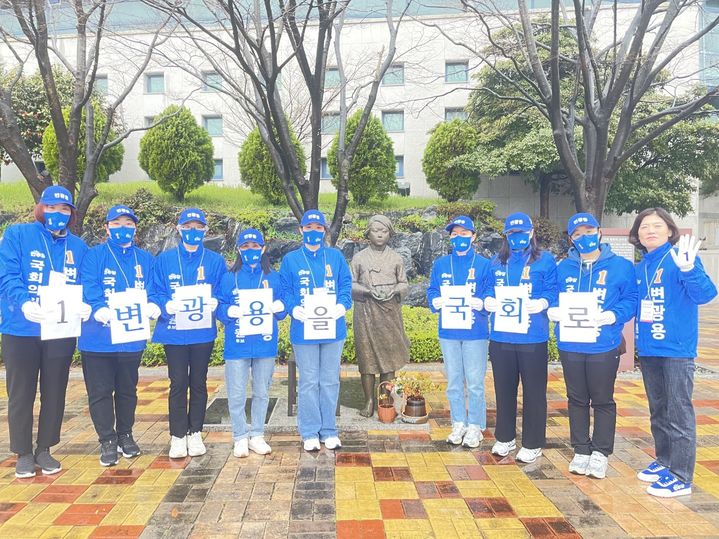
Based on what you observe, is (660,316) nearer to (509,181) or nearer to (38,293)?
(38,293)

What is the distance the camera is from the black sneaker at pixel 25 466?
3844mm

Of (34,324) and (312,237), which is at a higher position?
(312,237)

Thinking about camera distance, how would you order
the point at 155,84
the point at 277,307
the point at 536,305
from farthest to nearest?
the point at 155,84 < the point at 277,307 < the point at 536,305

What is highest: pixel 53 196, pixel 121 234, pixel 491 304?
pixel 53 196

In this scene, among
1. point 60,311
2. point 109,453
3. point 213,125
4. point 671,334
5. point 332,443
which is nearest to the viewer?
point 671,334

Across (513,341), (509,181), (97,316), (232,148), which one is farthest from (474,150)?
(97,316)

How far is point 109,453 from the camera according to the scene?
161 inches

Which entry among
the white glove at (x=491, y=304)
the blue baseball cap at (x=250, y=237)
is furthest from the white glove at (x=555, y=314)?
the blue baseball cap at (x=250, y=237)

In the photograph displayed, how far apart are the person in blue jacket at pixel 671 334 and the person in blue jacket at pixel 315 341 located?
2.33 metres

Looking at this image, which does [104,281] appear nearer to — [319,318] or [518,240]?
[319,318]

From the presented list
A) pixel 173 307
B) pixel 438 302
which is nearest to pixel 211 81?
pixel 173 307

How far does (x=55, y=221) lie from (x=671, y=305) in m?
4.61

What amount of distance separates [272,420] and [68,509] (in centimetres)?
200

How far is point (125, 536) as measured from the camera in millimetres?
3008
